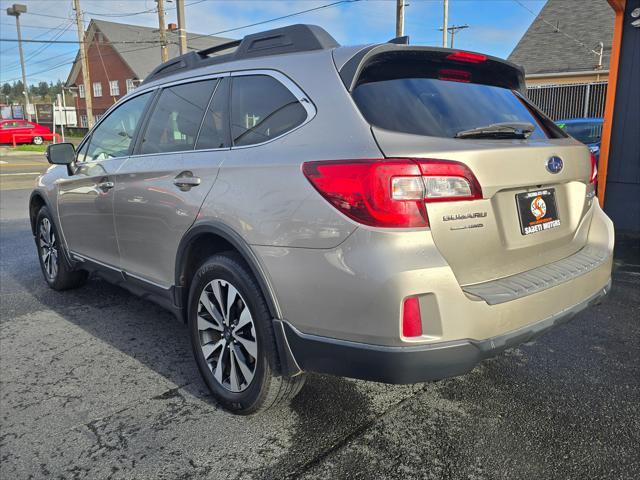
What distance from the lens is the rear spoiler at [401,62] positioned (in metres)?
2.47

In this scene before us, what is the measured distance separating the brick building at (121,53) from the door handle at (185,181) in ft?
140

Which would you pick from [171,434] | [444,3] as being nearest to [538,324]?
[171,434]

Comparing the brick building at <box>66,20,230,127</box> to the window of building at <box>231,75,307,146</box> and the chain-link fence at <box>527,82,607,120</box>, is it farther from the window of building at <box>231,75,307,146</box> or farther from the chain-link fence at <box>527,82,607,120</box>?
the window of building at <box>231,75,307,146</box>

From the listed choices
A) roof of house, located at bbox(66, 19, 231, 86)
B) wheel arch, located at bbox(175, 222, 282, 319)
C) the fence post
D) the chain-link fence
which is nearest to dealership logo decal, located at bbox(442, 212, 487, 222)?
wheel arch, located at bbox(175, 222, 282, 319)

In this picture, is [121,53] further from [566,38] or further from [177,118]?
[177,118]

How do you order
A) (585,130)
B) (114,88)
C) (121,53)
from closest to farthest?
(585,130)
(121,53)
(114,88)

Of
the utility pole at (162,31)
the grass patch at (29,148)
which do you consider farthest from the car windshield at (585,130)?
the grass patch at (29,148)

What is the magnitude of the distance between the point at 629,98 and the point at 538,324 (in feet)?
19.3

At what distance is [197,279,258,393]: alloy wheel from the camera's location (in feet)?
9.04

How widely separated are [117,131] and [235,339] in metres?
2.21

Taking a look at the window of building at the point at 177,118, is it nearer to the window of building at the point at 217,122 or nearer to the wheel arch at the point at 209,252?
the window of building at the point at 217,122

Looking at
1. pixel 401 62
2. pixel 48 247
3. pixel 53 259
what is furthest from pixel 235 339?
pixel 48 247

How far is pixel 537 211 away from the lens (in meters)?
2.59

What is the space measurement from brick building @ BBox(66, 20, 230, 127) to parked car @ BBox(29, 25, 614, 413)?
4288cm
